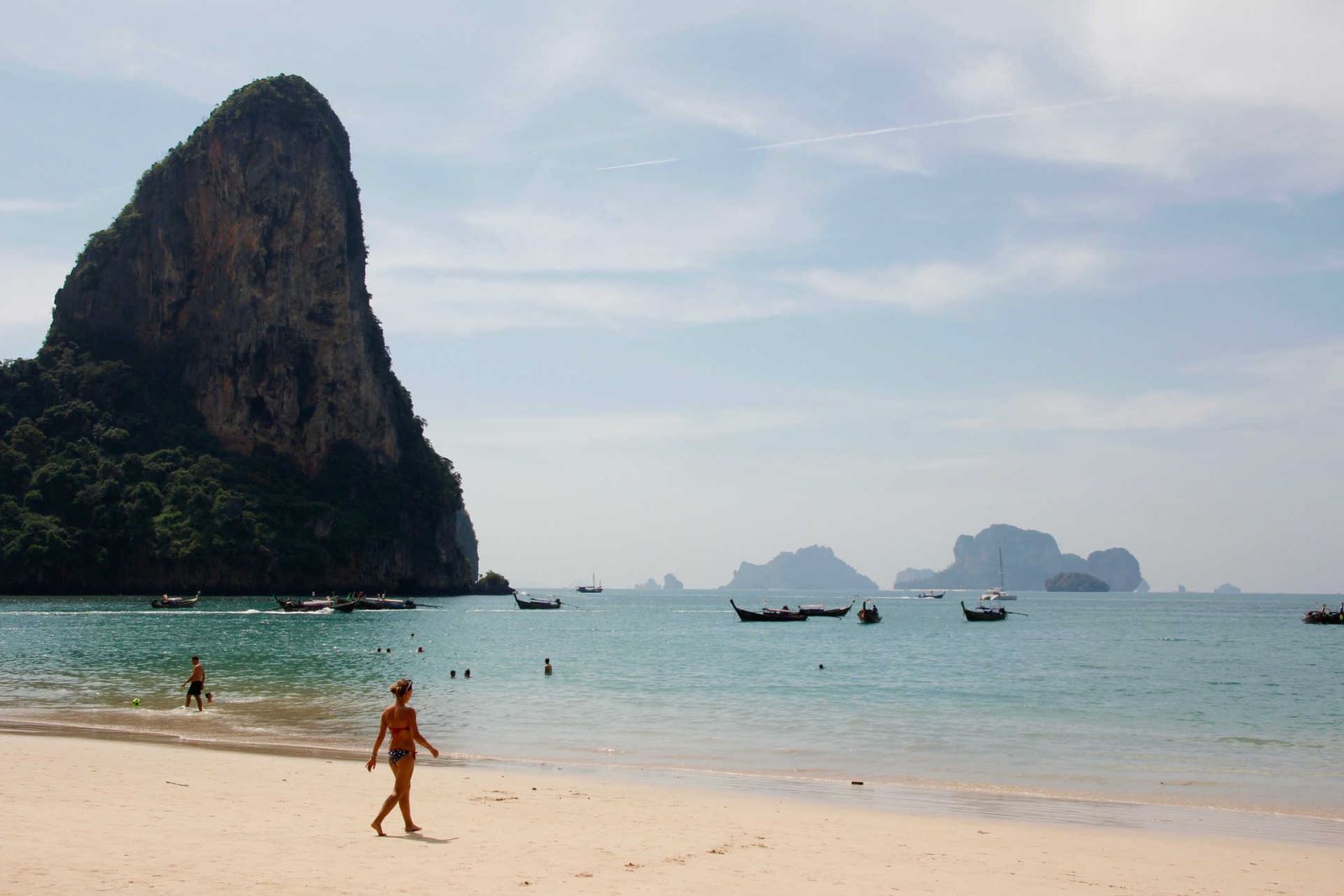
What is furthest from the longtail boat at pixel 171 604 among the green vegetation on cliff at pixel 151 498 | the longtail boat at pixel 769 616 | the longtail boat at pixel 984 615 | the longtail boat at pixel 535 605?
the longtail boat at pixel 984 615

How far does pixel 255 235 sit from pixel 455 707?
406 ft

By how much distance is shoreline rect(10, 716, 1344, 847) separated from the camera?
14234 millimetres

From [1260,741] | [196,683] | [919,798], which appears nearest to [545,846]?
[919,798]

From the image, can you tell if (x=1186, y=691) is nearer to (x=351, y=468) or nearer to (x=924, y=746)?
(x=924, y=746)

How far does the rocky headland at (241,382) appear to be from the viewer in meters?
120

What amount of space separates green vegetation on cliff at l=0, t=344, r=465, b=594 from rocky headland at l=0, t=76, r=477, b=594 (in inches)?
10.0

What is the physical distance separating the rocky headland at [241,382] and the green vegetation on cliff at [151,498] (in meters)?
0.25

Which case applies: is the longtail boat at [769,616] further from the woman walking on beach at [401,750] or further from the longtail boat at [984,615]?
the woman walking on beach at [401,750]

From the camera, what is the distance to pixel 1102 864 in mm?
11586

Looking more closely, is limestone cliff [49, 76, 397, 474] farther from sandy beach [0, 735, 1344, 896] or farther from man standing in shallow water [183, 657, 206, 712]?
sandy beach [0, 735, 1344, 896]

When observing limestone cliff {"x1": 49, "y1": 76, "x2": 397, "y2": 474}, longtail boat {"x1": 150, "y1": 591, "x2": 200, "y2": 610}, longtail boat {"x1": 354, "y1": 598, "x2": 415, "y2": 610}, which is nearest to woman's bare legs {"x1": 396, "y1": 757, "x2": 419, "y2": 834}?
longtail boat {"x1": 150, "y1": 591, "x2": 200, "y2": 610}

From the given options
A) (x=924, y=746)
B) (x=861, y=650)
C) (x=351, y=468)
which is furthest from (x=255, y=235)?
(x=924, y=746)

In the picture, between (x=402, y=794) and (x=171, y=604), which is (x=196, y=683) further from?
(x=171, y=604)

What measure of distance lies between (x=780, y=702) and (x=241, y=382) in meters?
119
